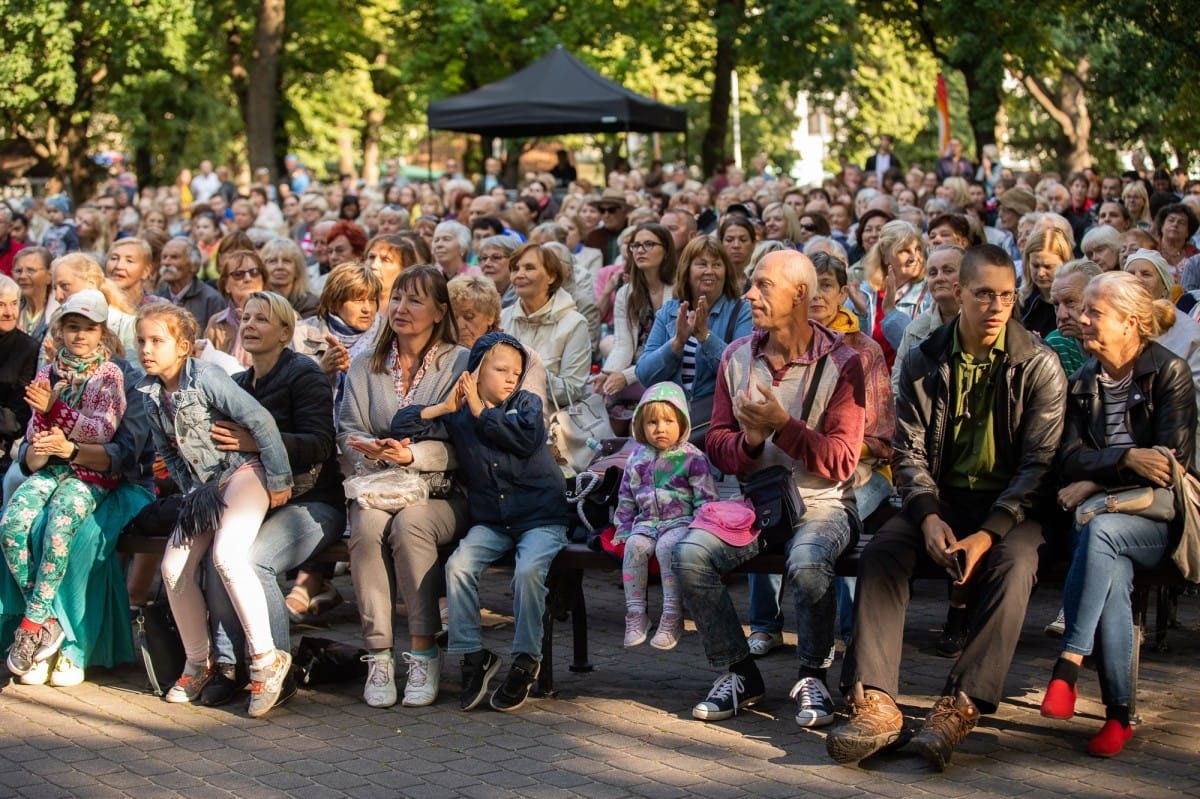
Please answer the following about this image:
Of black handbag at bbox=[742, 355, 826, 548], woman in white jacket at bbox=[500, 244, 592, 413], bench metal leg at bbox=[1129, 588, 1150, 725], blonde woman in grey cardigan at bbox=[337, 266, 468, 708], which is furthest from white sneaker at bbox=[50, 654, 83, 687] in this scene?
bench metal leg at bbox=[1129, 588, 1150, 725]

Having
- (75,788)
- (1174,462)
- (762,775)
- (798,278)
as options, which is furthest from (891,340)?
(75,788)

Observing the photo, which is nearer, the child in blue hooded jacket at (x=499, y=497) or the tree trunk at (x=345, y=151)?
the child in blue hooded jacket at (x=499, y=497)

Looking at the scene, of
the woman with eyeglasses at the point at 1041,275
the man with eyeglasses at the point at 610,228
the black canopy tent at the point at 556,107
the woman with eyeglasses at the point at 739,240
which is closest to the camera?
the woman with eyeglasses at the point at 1041,275

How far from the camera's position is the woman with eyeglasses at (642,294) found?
916 centimetres

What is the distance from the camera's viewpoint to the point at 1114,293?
19.8ft

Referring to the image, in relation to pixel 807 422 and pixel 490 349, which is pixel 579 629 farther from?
pixel 807 422

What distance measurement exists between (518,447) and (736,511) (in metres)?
0.97

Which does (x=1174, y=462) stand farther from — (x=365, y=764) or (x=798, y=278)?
A: (x=365, y=764)

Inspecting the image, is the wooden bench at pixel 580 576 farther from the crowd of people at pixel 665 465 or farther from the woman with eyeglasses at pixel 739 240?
the woman with eyeglasses at pixel 739 240

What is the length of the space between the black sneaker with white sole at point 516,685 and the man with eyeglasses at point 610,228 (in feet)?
22.9

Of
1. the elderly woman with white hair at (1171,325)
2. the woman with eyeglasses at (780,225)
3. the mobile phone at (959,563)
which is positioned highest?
the woman with eyeglasses at (780,225)

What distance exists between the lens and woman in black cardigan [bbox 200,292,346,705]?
22.5ft

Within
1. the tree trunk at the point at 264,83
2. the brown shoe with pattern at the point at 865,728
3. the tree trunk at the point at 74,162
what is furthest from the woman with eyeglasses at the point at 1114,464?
the tree trunk at the point at 74,162

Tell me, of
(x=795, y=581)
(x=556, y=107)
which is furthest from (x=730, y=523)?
(x=556, y=107)
